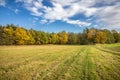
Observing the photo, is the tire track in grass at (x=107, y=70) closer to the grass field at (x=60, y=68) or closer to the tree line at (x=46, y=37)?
the grass field at (x=60, y=68)

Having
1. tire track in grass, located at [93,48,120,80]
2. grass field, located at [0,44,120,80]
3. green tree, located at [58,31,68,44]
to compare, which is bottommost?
tire track in grass, located at [93,48,120,80]

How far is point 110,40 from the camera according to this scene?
344 ft

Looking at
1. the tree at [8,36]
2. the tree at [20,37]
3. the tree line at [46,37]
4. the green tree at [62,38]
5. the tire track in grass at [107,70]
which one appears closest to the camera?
the tire track in grass at [107,70]

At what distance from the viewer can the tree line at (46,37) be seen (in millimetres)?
67000

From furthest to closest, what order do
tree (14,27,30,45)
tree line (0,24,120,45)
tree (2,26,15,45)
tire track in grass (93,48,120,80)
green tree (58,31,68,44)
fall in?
green tree (58,31,68,44)
tree (14,27,30,45)
tree line (0,24,120,45)
tree (2,26,15,45)
tire track in grass (93,48,120,80)

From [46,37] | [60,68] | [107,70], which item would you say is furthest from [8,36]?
[107,70]

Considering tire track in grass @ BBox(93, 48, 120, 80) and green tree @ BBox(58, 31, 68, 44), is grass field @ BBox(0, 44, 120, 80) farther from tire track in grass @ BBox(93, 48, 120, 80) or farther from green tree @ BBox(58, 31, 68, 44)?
green tree @ BBox(58, 31, 68, 44)

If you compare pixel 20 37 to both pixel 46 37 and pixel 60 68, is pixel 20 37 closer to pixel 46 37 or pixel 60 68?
pixel 46 37

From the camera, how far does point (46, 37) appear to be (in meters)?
95.5

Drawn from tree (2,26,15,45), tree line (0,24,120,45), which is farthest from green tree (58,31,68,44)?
tree (2,26,15,45)

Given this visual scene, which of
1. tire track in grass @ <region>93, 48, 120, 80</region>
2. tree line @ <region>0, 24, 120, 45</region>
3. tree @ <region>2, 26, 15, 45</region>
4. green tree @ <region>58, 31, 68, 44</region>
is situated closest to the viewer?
tire track in grass @ <region>93, 48, 120, 80</region>

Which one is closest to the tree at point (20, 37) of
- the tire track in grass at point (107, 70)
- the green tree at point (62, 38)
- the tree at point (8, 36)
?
the tree at point (8, 36)

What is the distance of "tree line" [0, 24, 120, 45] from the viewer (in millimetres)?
67000

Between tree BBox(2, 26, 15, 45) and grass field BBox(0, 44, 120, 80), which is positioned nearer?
grass field BBox(0, 44, 120, 80)
